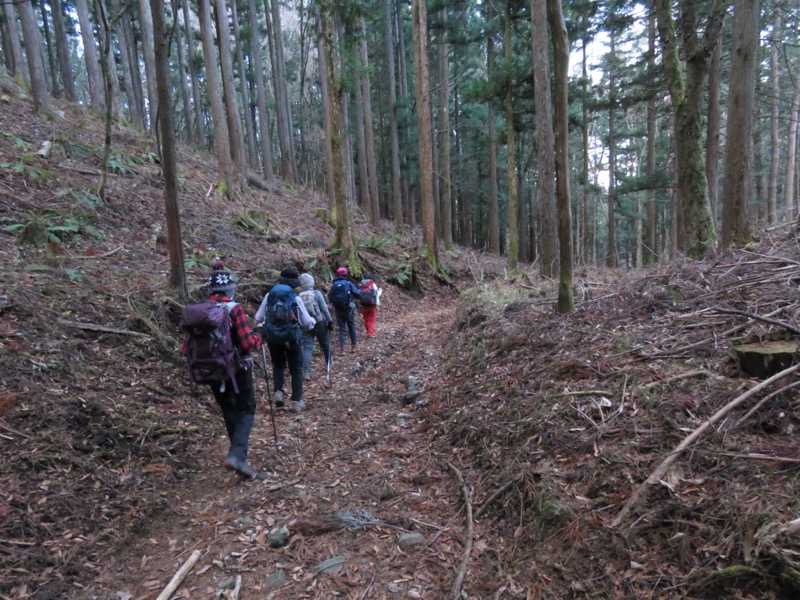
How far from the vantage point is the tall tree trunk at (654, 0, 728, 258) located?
845 cm

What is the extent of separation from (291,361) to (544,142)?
357 inches

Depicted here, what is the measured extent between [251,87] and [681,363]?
142 feet

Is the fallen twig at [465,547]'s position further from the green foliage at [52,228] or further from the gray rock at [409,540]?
the green foliage at [52,228]

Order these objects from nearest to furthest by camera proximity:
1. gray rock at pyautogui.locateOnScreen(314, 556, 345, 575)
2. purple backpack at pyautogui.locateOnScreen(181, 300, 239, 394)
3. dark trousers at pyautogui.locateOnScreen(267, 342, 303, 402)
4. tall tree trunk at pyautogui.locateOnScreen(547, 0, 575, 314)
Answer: gray rock at pyautogui.locateOnScreen(314, 556, 345, 575)
purple backpack at pyautogui.locateOnScreen(181, 300, 239, 394)
tall tree trunk at pyautogui.locateOnScreen(547, 0, 575, 314)
dark trousers at pyautogui.locateOnScreen(267, 342, 303, 402)

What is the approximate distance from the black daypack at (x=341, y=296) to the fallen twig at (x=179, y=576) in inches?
260

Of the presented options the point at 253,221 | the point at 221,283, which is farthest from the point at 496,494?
the point at 253,221

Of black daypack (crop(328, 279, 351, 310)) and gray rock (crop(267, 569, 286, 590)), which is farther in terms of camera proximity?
black daypack (crop(328, 279, 351, 310))

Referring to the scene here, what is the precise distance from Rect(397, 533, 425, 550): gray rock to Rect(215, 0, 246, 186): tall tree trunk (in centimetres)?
1625

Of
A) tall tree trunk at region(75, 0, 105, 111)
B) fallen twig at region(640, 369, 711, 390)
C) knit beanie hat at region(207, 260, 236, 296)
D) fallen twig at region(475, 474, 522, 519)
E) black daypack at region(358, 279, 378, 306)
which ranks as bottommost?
fallen twig at region(475, 474, 522, 519)

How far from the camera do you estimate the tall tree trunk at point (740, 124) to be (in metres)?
7.34

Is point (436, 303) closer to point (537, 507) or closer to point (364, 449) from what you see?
point (364, 449)

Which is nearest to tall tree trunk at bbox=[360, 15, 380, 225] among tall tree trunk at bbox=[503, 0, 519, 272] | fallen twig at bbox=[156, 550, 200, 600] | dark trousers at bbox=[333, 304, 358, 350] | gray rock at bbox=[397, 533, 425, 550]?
tall tree trunk at bbox=[503, 0, 519, 272]

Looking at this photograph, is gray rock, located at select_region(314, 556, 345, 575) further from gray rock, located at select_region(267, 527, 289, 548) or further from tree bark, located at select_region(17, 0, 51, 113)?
tree bark, located at select_region(17, 0, 51, 113)

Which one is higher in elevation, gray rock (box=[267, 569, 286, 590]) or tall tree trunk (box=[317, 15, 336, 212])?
tall tree trunk (box=[317, 15, 336, 212])
